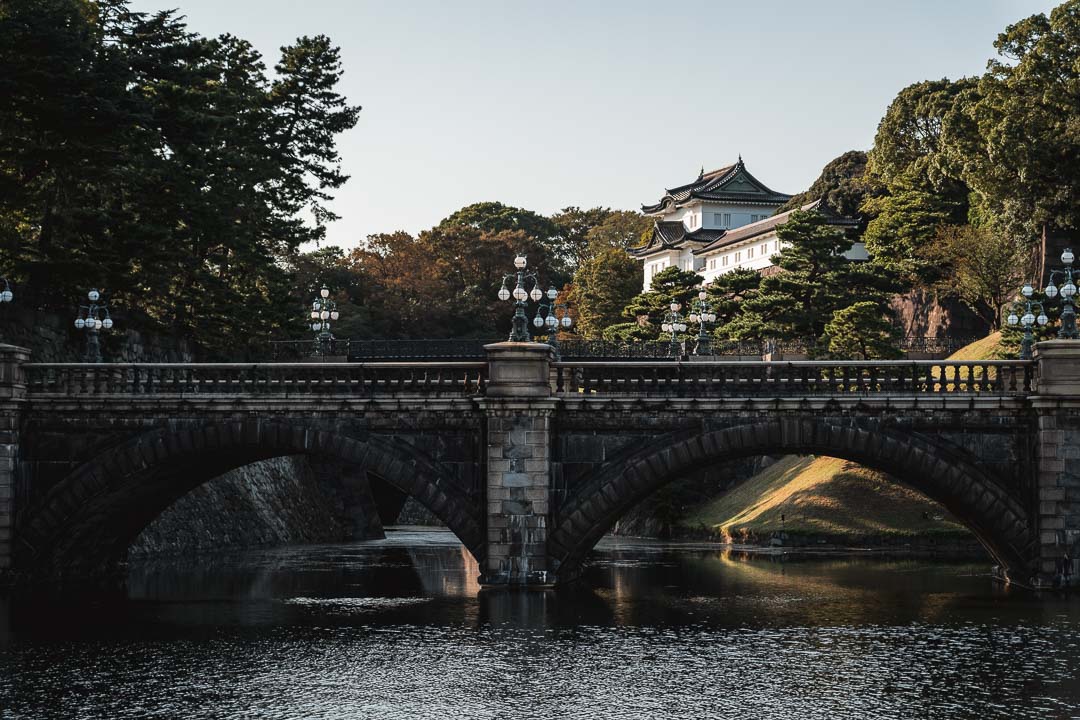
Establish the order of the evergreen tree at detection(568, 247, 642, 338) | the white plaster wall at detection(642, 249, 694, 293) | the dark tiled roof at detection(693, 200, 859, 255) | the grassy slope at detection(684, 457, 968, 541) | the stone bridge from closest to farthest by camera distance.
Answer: the stone bridge → the grassy slope at detection(684, 457, 968, 541) → the dark tiled roof at detection(693, 200, 859, 255) → the evergreen tree at detection(568, 247, 642, 338) → the white plaster wall at detection(642, 249, 694, 293)

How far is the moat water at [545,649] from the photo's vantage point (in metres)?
27.5

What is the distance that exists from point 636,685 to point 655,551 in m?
38.7

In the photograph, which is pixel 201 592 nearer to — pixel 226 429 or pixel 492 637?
pixel 226 429

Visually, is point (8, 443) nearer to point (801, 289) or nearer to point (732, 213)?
point (801, 289)

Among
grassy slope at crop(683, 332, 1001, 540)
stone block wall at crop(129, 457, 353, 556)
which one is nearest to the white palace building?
grassy slope at crop(683, 332, 1001, 540)

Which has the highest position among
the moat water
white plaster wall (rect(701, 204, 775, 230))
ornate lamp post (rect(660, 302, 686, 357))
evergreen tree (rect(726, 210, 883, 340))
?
white plaster wall (rect(701, 204, 775, 230))

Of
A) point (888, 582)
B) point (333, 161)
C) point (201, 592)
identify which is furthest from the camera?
point (333, 161)

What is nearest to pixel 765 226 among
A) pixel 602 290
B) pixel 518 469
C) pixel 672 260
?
pixel 602 290

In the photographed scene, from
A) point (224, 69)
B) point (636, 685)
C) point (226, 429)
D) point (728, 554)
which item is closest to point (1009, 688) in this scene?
point (636, 685)

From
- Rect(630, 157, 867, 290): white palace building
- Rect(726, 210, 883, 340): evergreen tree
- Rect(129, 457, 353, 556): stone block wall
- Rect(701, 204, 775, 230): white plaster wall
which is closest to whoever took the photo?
Rect(129, 457, 353, 556): stone block wall

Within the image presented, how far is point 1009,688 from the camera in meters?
28.9

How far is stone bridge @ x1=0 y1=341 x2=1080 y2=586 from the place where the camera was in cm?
4178

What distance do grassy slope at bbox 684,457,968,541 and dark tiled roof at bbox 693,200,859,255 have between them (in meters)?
27.1

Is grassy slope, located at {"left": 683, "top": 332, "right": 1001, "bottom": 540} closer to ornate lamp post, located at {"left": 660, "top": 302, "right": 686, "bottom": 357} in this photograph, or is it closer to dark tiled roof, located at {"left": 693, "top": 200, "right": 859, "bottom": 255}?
ornate lamp post, located at {"left": 660, "top": 302, "right": 686, "bottom": 357}
